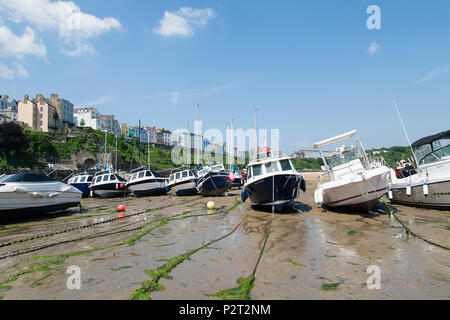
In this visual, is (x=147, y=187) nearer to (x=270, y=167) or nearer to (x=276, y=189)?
(x=270, y=167)

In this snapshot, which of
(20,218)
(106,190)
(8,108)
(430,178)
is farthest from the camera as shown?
(8,108)

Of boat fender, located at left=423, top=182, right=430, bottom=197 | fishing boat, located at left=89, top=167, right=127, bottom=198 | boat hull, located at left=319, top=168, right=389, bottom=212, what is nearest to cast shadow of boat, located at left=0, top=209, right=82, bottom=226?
fishing boat, located at left=89, top=167, right=127, bottom=198

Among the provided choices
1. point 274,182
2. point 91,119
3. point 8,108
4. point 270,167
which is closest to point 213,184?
point 270,167

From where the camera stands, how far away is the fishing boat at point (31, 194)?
1036 centimetres

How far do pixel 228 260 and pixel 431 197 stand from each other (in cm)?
1196

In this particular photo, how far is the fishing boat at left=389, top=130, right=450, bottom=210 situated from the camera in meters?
11.6

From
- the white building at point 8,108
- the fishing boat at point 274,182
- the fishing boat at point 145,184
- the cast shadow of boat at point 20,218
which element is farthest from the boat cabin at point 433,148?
the white building at point 8,108

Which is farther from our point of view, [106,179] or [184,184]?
[106,179]

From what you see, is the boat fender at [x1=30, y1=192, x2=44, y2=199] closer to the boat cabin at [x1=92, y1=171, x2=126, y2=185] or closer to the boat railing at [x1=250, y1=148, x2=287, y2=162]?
the boat railing at [x1=250, y1=148, x2=287, y2=162]

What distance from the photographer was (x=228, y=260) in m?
5.57

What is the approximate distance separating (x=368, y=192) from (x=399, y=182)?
591 cm

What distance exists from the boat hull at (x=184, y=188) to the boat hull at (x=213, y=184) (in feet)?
6.30
